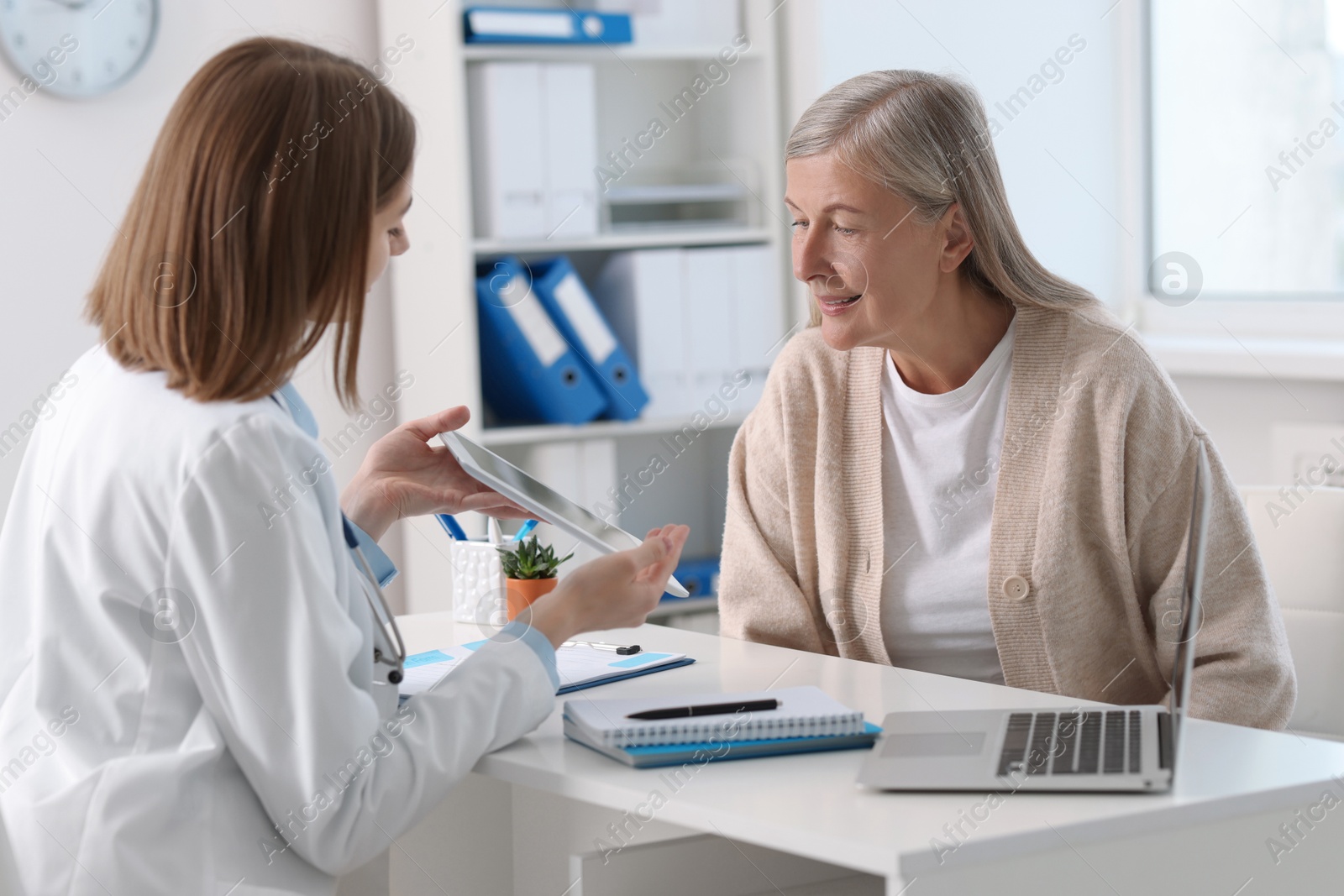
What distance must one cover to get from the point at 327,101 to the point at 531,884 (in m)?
0.92

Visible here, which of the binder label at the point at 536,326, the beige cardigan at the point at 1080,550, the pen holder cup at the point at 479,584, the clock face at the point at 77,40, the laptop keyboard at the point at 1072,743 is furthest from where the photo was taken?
the binder label at the point at 536,326

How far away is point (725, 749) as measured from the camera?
121 centimetres

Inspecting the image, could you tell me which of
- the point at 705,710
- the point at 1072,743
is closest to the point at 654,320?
the point at 705,710

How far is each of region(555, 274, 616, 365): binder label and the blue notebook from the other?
1.62 meters

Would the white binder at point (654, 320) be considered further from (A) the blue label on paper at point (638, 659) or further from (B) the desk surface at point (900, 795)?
(B) the desk surface at point (900, 795)

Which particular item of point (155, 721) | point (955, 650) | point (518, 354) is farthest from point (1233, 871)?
point (518, 354)

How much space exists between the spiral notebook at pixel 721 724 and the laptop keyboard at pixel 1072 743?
0.14m

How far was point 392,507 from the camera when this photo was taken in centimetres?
167

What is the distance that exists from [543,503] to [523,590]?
13.1 inches

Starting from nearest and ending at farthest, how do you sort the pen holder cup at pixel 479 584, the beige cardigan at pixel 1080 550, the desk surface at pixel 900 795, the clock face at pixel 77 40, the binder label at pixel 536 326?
the desk surface at pixel 900 795 → the beige cardigan at pixel 1080 550 → the pen holder cup at pixel 479 584 → the clock face at pixel 77 40 → the binder label at pixel 536 326

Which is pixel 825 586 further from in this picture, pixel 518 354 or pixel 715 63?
pixel 715 63

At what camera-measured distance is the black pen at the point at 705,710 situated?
127 cm

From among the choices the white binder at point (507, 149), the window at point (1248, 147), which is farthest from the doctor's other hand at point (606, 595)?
the window at point (1248, 147)

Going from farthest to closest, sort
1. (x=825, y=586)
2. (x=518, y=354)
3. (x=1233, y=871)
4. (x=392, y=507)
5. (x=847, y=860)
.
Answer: (x=518, y=354) < (x=825, y=586) < (x=392, y=507) < (x=1233, y=871) < (x=847, y=860)
